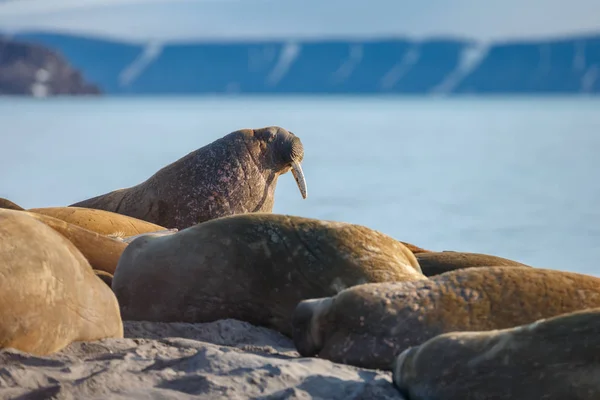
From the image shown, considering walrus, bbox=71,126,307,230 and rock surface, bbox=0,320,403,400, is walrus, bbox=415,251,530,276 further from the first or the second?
walrus, bbox=71,126,307,230

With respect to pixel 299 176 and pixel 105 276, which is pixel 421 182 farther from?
pixel 105 276

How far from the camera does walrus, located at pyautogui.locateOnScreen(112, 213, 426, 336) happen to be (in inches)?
203

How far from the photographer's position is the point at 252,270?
5160 millimetres

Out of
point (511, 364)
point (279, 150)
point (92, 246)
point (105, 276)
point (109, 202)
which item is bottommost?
point (511, 364)

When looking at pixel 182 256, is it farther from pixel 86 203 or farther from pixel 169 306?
pixel 86 203

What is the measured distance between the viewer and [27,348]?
4332 mm

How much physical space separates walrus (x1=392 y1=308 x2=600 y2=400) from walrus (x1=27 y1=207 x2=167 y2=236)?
364 cm

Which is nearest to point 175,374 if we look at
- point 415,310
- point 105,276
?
point 415,310

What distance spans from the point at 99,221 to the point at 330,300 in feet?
10.5

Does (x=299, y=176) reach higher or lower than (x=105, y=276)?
higher

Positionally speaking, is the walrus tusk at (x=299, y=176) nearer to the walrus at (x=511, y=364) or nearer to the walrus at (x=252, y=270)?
the walrus at (x=252, y=270)

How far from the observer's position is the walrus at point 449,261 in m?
6.08

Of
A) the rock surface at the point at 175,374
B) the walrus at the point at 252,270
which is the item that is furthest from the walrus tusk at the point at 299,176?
the rock surface at the point at 175,374

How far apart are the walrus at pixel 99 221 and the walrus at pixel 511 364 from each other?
364 centimetres
